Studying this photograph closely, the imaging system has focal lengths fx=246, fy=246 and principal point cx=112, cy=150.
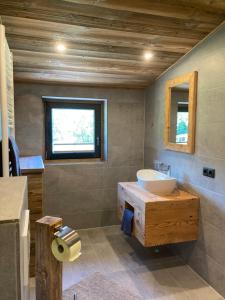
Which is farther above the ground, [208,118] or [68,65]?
[68,65]

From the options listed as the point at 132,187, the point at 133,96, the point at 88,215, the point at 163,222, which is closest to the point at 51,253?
the point at 163,222

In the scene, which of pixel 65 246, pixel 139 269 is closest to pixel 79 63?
pixel 65 246

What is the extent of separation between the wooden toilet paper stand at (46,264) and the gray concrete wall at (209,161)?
1.67 m

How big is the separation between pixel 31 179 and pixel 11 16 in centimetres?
136

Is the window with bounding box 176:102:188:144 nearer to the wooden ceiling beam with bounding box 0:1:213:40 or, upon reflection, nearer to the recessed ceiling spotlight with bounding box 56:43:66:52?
the wooden ceiling beam with bounding box 0:1:213:40

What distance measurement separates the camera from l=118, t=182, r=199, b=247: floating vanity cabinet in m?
2.42

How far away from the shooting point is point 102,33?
7.21ft

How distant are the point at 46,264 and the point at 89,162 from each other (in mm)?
2623

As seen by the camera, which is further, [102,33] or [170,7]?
[102,33]

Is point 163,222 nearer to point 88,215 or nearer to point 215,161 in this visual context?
point 215,161

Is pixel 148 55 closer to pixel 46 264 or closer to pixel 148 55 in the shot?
pixel 148 55

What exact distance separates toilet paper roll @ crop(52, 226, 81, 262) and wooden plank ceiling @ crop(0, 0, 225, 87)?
1.59m

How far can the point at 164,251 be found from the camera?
3.11 m

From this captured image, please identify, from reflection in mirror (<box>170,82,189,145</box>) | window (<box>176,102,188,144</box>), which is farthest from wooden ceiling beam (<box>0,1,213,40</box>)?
window (<box>176,102,188,144</box>)
